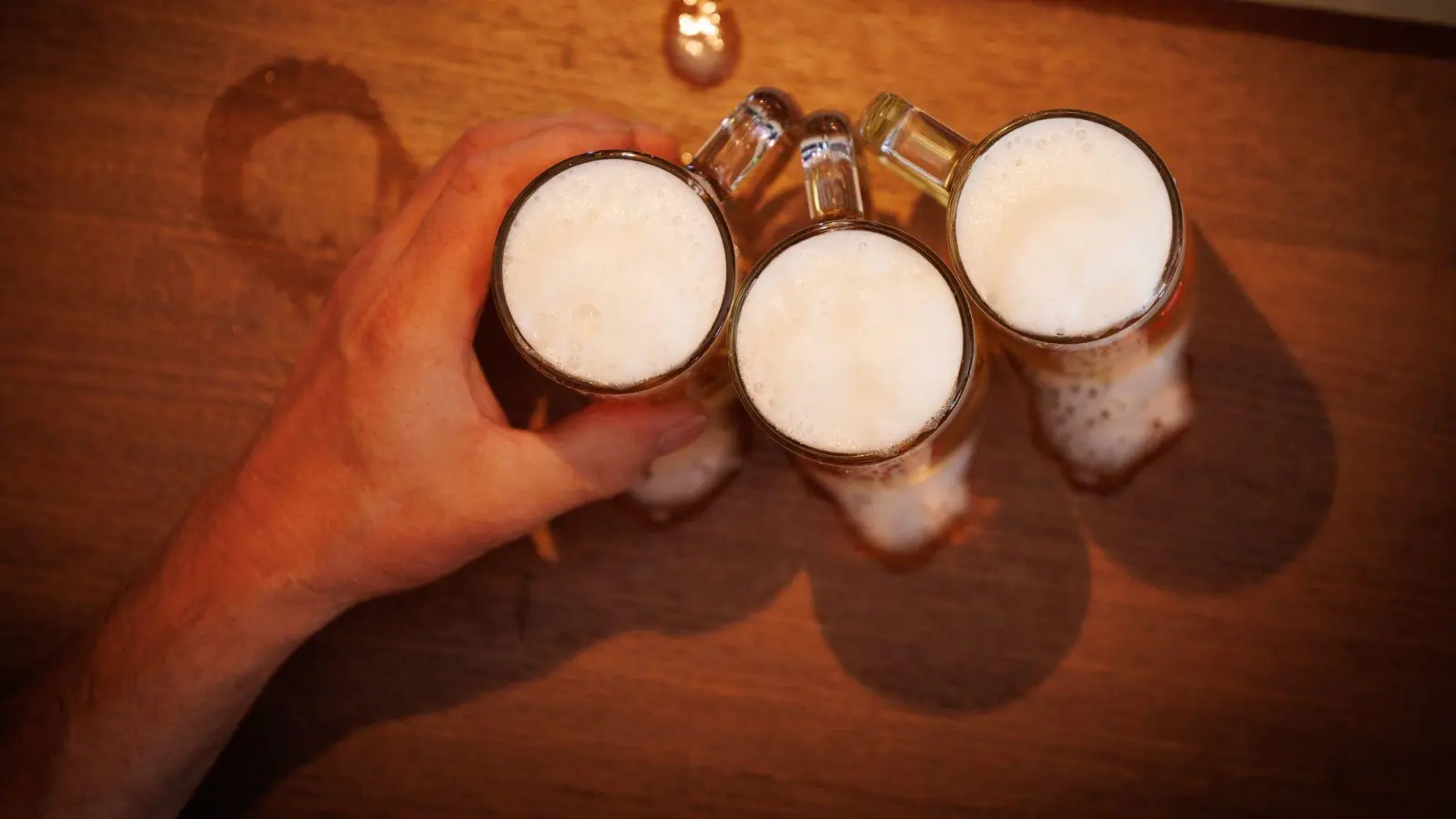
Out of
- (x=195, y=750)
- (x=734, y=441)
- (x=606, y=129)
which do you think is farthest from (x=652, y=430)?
(x=195, y=750)

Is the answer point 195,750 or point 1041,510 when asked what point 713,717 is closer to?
point 1041,510

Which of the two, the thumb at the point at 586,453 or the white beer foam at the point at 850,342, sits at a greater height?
the white beer foam at the point at 850,342

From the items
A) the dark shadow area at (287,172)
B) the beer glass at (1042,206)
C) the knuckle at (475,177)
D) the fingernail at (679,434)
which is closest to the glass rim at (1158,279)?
the beer glass at (1042,206)

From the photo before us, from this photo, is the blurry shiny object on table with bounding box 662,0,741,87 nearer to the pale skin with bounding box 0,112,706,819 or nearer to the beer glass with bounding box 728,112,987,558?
the pale skin with bounding box 0,112,706,819

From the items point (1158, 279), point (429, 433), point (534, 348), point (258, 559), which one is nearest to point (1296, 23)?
point (1158, 279)

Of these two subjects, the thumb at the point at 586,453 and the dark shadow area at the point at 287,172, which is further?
the dark shadow area at the point at 287,172

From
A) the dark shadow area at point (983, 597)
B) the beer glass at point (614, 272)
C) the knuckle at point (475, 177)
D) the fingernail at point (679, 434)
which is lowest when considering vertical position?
the dark shadow area at point (983, 597)

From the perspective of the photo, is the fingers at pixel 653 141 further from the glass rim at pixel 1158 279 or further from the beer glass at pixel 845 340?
the glass rim at pixel 1158 279
